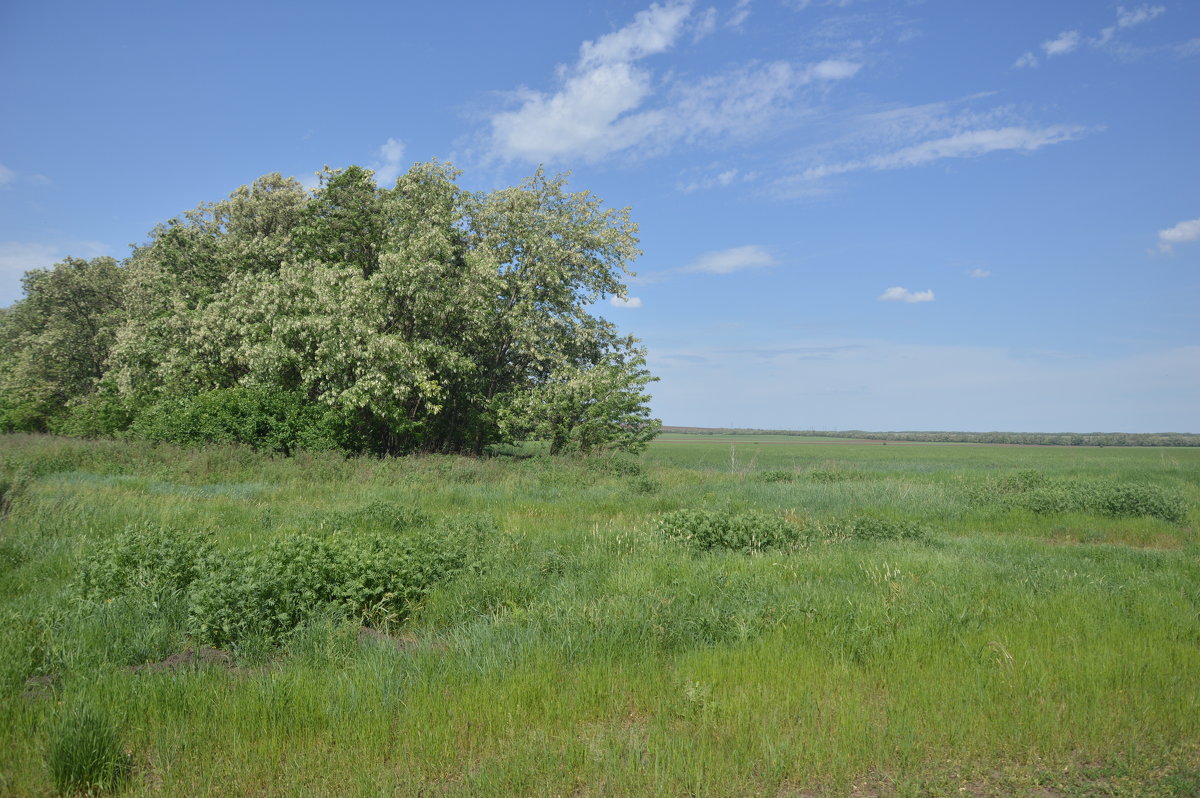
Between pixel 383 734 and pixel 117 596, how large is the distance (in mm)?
4646

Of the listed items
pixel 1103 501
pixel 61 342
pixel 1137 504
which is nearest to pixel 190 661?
pixel 1103 501

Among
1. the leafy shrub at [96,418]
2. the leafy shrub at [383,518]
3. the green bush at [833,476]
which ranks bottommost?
the leafy shrub at [383,518]

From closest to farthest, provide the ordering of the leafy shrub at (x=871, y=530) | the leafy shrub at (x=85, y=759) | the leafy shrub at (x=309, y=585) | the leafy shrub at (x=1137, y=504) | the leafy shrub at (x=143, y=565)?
the leafy shrub at (x=85, y=759) < the leafy shrub at (x=309, y=585) < the leafy shrub at (x=143, y=565) < the leafy shrub at (x=871, y=530) < the leafy shrub at (x=1137, y=504)

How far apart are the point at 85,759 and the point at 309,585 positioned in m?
→ 3.28

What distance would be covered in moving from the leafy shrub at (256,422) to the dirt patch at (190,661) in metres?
21.5

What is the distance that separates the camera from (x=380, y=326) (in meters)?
26.4

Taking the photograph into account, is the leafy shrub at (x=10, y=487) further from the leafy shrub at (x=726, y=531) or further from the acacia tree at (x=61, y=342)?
the acacia tree at (x=61, y=342)

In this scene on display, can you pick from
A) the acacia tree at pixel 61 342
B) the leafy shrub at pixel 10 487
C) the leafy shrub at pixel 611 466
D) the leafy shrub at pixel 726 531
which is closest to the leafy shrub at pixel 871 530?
the leafy shrub at pixel 726 531

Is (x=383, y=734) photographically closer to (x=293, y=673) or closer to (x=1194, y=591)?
(x=293, y=673)

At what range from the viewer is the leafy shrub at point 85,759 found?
419 centimetres

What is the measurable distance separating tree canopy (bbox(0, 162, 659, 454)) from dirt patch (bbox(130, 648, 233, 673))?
19.6m

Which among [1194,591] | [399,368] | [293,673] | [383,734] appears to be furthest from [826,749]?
[399,368]

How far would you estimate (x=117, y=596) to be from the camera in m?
7.36

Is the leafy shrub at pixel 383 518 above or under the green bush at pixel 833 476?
under
